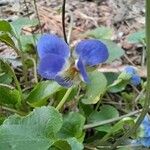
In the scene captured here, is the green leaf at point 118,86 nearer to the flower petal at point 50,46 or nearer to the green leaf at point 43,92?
the green leaf at point 43,92

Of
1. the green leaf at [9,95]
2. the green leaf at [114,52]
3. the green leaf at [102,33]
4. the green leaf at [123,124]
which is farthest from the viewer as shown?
the green leaf at [102,33]

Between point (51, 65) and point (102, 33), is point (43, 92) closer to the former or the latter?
point (51, 65)

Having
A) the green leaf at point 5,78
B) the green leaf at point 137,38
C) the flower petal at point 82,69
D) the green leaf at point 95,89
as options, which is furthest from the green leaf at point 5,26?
the green leaf at point 137,38

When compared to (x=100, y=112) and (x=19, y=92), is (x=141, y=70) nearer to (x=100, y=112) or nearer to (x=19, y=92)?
(x=100, y=112)

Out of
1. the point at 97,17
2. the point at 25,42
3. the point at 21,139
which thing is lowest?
the point at 97,17

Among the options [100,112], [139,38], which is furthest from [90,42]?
[139,38]

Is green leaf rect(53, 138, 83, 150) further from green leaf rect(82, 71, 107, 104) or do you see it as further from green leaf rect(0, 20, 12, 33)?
green leaf rect(0, 20, 12, 33)

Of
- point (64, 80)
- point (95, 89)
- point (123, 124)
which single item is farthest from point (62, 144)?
point (95, 89)

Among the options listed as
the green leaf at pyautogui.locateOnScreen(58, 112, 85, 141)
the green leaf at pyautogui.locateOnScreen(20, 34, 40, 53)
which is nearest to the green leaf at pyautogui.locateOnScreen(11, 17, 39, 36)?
the green leaf at pyautogui.locateOnScreen(20, 34, 40, 53)
